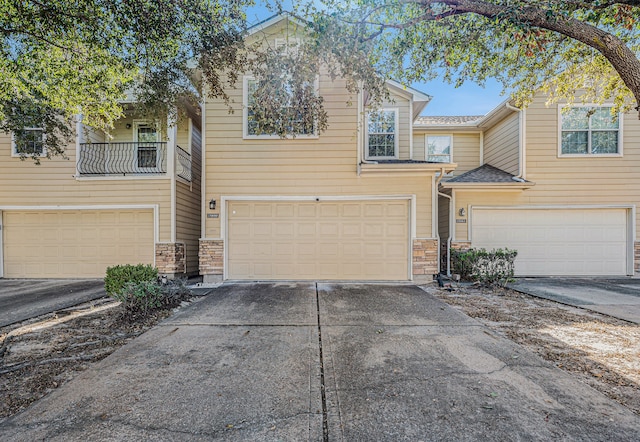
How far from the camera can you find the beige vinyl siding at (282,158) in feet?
25.8

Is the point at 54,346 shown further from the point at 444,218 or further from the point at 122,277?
the point at 444,218

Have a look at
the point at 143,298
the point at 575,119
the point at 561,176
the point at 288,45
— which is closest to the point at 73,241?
the point at 143,298

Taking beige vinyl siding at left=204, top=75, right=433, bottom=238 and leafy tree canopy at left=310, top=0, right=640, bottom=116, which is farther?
beige vinyl siding at left=204, top=75, right=433, bottom=238

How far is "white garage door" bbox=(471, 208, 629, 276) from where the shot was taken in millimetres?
8758

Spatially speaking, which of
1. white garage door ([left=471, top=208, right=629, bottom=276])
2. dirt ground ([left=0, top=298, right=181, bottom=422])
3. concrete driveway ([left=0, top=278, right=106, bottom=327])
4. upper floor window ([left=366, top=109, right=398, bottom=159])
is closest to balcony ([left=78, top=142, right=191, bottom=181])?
concrete driveway ([left=0, top=278, right=106, bottom=327])

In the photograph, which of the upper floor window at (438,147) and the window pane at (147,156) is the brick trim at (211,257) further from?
the upper floor window at (438,147)

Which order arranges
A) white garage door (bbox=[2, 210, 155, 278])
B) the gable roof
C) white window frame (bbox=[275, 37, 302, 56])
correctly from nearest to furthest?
1. white window frame (bbox=[275, 37, 302, 56])
2. white garage door (bbox=[2, 210, 155, 278])
3. the gable roof

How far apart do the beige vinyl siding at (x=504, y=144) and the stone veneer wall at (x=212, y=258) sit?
28.7ft

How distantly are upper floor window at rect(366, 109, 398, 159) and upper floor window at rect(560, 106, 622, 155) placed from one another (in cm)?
471

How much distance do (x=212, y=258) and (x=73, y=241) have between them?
4.15 meters

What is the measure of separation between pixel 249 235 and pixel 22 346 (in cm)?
476

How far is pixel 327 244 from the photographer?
793cm

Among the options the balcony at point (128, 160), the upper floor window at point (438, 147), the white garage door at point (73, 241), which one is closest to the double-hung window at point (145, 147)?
the balcony at point (128, 160)

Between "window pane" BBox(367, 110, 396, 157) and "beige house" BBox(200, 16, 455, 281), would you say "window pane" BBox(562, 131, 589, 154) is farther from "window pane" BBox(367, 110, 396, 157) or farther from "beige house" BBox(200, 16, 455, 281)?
"window pane" BBox(367, 110, 396, 157)
